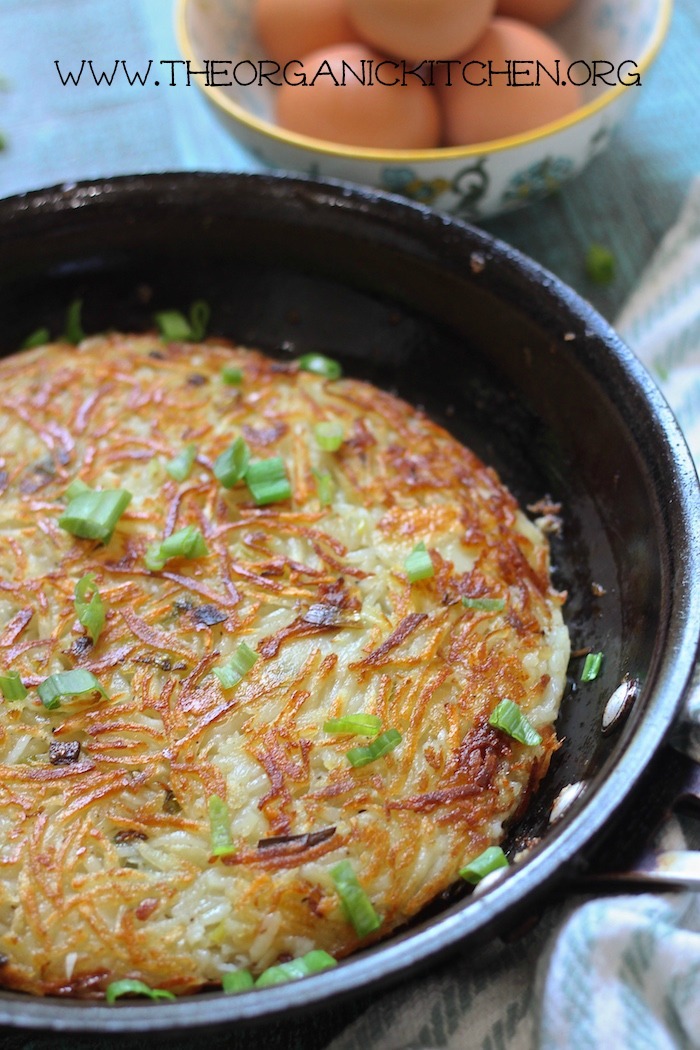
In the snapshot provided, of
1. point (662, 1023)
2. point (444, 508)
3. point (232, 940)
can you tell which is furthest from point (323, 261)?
point (662, 1023)

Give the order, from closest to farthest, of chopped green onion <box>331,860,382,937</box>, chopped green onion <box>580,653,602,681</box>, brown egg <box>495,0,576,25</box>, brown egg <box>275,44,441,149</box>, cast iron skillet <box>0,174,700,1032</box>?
chopped green onion <box>331,860,382,937</box>
cast iron skillet <box>0,174,700,1032</box>
chopped green onion <box>580,653,602,681</box>
brown egg <box>275,44,441,149</box>
brown egg <box>495,0,576,25</box>

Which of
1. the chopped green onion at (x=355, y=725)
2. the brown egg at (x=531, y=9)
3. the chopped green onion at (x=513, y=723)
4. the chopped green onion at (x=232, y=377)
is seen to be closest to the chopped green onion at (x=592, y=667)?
the chopped green onion at (x=513, y=723)

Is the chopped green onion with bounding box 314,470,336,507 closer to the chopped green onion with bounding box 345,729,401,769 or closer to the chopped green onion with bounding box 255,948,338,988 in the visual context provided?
the chopped green onion with bounding box 345,729,401,769

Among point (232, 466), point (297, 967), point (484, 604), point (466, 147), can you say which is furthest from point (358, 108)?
point (297, 967)

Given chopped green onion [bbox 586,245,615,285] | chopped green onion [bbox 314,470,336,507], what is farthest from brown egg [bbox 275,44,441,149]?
chopped green onion [bbox 314,470,336,507]

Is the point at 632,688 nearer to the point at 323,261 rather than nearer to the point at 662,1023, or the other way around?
the point at 662,1023

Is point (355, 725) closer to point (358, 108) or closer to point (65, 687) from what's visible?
point (65, 687)
